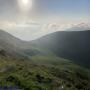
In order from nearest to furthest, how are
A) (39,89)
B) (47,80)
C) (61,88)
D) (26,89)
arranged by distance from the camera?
(26,89), (39,89), (61,88), (47,80)

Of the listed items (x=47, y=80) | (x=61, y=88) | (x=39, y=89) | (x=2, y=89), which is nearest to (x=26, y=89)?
(x=39, y=89)

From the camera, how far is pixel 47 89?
85.0 metres

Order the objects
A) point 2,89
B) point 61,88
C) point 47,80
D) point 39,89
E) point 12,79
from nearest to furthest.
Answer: point 2,89 → point 39,89 → point 12,79 → point 61,88 → point 47,80

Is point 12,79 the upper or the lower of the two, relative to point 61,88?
upper

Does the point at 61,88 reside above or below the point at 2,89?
below

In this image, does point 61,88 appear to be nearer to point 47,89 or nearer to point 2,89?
point 47,89

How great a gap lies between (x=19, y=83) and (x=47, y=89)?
13846mm

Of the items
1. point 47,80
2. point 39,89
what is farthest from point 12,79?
point 47,80

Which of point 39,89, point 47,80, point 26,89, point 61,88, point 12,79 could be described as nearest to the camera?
point 26,89

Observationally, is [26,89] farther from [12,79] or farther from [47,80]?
[47,80]

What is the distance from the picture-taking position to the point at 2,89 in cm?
6184

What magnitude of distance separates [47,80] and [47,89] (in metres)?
25.5

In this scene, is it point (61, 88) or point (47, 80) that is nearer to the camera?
point (61, 88)

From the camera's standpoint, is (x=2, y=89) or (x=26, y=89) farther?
(x=26, y=89)
